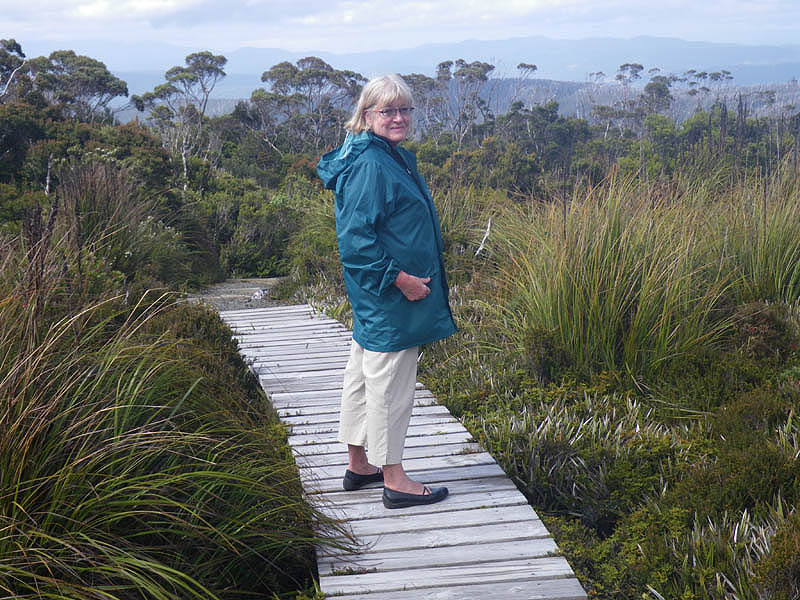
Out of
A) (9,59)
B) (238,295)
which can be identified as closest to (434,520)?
(238,295)

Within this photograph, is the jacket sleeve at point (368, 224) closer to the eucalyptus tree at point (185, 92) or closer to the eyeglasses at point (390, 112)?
the eyeglasses at point (390, 112)

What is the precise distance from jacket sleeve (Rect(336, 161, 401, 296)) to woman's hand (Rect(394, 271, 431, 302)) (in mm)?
28

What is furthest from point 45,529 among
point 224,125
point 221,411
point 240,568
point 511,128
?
point 511,128

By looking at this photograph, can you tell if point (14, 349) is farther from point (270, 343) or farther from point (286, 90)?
point (286, 90)

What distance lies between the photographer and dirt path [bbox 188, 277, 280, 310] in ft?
28.1

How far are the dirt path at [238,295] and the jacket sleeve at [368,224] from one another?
525 cm

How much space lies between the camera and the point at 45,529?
2.38m

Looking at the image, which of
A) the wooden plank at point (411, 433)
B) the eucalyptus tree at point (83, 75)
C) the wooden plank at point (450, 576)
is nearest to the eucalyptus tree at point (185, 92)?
the eucalyptus tree at point (83, 75)

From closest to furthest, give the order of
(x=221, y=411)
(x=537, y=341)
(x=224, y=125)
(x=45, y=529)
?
(x=45, y=529), (x=221, y=411), (x=537, y=341), (x=224, y=125)

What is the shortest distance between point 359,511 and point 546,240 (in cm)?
282

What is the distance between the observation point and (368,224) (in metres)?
3.01

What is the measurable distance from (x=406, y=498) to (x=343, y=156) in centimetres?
145

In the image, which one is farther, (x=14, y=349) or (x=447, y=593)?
(x=14, y=349)

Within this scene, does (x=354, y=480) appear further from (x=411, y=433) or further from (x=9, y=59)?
(x=9, y=59)
